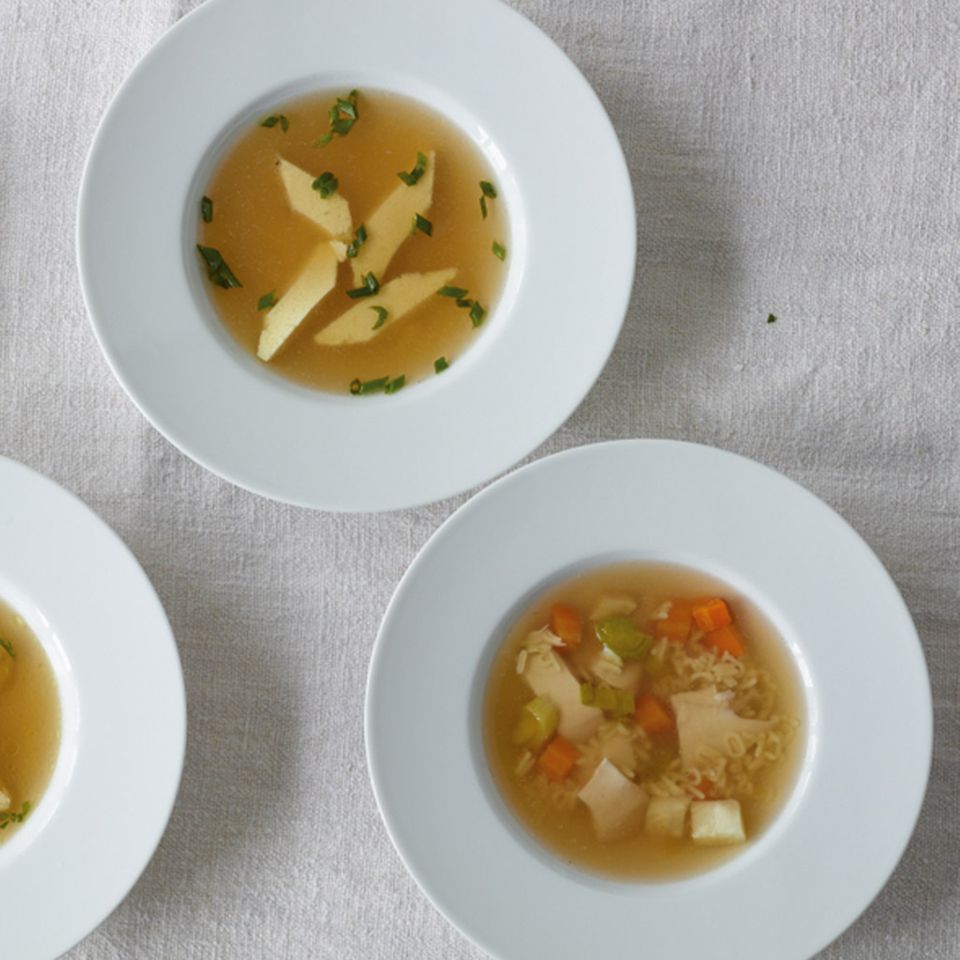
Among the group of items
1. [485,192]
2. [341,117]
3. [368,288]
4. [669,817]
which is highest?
[341,117]

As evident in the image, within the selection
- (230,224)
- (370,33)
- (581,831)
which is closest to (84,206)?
(230,224)

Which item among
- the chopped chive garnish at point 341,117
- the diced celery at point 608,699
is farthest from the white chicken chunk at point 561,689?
the chopped chive garnish at point 341,117

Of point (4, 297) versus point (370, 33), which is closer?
point (370, 33)

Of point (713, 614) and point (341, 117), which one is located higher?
point (341, 117)

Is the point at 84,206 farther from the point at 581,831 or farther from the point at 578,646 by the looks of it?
the point at 581,831

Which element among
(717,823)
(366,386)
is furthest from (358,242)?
(717,823)

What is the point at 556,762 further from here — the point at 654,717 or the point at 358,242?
the point at 358,242
